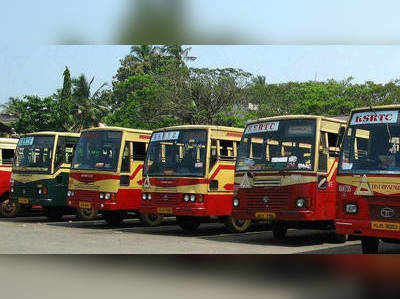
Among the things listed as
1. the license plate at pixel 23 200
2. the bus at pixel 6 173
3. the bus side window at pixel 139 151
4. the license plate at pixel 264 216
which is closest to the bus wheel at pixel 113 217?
the bus side window at pixel 139 151

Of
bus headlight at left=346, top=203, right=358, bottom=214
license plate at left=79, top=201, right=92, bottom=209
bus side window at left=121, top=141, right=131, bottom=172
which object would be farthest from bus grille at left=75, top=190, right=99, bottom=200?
bus headlight at left=346, top=203, right=358, bottom=214

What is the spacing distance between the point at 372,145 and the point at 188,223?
5722 millimetres

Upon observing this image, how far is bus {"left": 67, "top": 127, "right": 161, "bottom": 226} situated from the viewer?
13305 mm

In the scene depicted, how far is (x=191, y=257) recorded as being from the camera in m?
7.28

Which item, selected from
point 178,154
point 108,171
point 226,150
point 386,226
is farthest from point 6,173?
point 386,226

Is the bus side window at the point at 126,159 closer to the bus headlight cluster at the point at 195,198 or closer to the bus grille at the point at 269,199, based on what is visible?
the bus headlight cluster at the point at 195,198

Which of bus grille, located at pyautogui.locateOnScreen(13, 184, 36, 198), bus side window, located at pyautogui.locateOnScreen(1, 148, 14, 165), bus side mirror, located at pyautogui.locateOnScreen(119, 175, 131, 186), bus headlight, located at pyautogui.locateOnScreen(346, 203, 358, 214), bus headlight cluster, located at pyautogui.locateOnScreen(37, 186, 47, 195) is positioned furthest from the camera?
bus side window, located at pyautogui.locateOnScreen(1, 148, 14, 165)

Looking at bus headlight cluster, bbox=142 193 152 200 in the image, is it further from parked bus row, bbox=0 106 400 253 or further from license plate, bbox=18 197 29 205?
license plate, bbox=18 197 29 205

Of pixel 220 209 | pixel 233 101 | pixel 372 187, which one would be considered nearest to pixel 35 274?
pixel 372 187

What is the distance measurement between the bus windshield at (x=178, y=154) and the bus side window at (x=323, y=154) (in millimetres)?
2590

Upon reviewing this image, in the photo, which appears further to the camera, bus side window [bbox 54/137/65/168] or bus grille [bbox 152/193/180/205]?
bus side window [bbox 54/137/65/168]

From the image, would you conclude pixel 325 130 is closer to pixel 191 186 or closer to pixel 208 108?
pixel 191 186

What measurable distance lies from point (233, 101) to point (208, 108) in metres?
1.20

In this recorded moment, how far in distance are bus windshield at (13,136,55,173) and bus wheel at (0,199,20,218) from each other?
1413 millimetres
